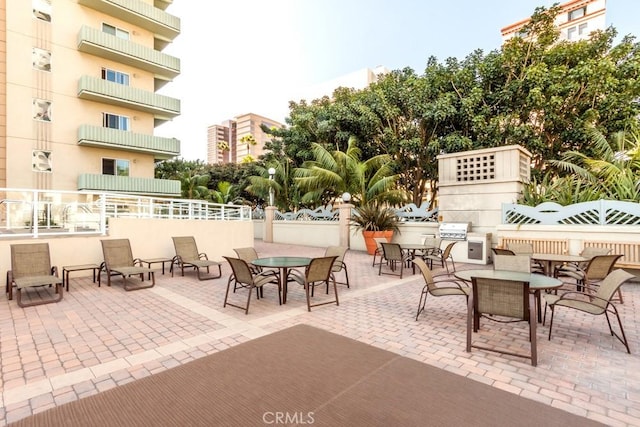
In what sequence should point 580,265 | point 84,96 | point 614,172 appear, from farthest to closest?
point 84,96 → point 614,172 → point 580,265

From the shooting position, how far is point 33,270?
6.73 meters

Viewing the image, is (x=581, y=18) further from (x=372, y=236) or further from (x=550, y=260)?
(x=550, y=260)

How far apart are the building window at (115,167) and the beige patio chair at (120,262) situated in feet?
48.0

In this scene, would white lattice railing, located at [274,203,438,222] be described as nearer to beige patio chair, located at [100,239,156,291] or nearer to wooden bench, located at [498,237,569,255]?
wooden bench, located at [498,237,569,255]

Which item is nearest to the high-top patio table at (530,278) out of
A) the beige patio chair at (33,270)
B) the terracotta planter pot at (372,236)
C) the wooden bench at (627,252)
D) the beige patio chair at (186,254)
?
the wooden bench at (627,252)

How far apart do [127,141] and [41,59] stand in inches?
233

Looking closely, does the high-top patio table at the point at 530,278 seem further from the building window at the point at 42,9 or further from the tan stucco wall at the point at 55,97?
the building window at the point at 42,9

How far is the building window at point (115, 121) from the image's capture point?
20.0 metres

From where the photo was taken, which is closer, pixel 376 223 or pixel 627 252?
pixel 627 252

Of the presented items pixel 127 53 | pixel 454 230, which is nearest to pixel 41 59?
pixel 127 53

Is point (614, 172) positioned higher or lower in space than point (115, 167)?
lower

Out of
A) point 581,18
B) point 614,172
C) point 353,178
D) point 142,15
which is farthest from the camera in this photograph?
point 581,18

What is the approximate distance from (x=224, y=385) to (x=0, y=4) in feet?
81.8

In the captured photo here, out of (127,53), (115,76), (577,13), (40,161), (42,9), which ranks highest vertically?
(577,13)
